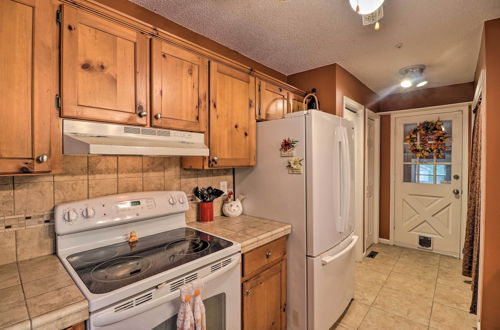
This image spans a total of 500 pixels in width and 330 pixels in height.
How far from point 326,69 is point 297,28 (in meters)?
0.85

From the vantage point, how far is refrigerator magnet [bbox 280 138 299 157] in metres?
1.85

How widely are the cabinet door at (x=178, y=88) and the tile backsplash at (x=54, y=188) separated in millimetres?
403

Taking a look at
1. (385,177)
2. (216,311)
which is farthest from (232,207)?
(385,177)

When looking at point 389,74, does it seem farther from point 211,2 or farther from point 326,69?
point 211,2

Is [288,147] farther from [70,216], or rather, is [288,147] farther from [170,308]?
[70,216]

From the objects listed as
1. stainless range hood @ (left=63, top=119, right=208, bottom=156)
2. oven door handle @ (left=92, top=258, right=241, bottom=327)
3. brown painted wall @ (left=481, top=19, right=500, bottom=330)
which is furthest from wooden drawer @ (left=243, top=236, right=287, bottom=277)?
brown painted wall @ (left=481, top=19, right=500, bottom=330)

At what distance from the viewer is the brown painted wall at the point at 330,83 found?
262cm

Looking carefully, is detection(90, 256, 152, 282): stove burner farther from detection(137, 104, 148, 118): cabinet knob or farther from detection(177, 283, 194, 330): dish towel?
detection(137, 104, 148, 118): cabinet knob

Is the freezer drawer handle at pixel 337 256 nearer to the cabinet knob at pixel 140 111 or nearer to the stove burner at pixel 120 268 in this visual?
the stove burner at pixel 120 268

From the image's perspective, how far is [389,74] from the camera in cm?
301

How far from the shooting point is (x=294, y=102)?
2562 millimetres

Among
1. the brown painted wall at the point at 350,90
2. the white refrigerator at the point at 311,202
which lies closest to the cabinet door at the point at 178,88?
the white refrigerator at the point at 311,202

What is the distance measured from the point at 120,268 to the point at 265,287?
0.97 metres

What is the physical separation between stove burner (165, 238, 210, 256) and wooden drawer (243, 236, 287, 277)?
28cm
